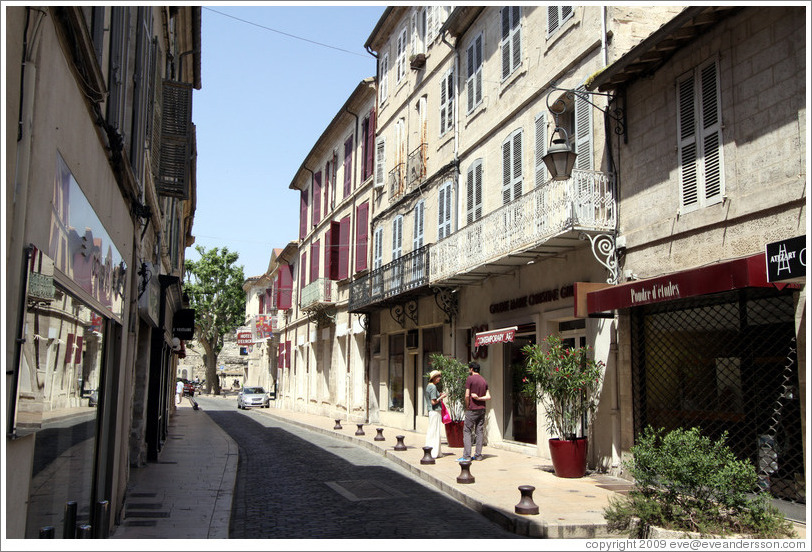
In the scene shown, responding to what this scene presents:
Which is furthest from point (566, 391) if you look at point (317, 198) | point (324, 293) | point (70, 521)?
point (317, 198)

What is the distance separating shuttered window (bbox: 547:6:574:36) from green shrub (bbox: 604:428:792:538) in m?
9.08

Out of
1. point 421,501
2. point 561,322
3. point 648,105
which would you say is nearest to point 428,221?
point 561,322

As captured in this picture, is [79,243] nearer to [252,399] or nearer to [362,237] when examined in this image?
→ [362,237]

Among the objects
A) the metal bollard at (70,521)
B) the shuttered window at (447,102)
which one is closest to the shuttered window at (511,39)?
the shuttered window at (447,102)

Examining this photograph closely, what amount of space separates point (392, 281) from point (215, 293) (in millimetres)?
41892

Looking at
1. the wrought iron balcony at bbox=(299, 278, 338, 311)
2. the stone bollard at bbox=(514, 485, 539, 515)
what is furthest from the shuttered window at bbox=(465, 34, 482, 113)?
the wrought iron balcony at bbox=(299, 278, 338, 311)

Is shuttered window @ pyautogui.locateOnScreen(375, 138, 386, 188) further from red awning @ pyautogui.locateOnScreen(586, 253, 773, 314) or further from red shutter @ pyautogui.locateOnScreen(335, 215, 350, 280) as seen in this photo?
red awning @ pyautogui.locateOnScreen(586, 253, 773, 314)

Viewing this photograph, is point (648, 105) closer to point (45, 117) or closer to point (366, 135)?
point (45, 117)

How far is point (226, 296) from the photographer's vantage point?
195ft

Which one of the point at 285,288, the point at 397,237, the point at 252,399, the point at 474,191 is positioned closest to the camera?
the point at 474,191

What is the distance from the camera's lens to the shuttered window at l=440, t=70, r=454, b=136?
1898 cm

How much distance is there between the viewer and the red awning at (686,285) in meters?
7.82

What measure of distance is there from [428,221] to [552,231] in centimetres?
813

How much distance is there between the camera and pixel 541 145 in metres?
13.9
